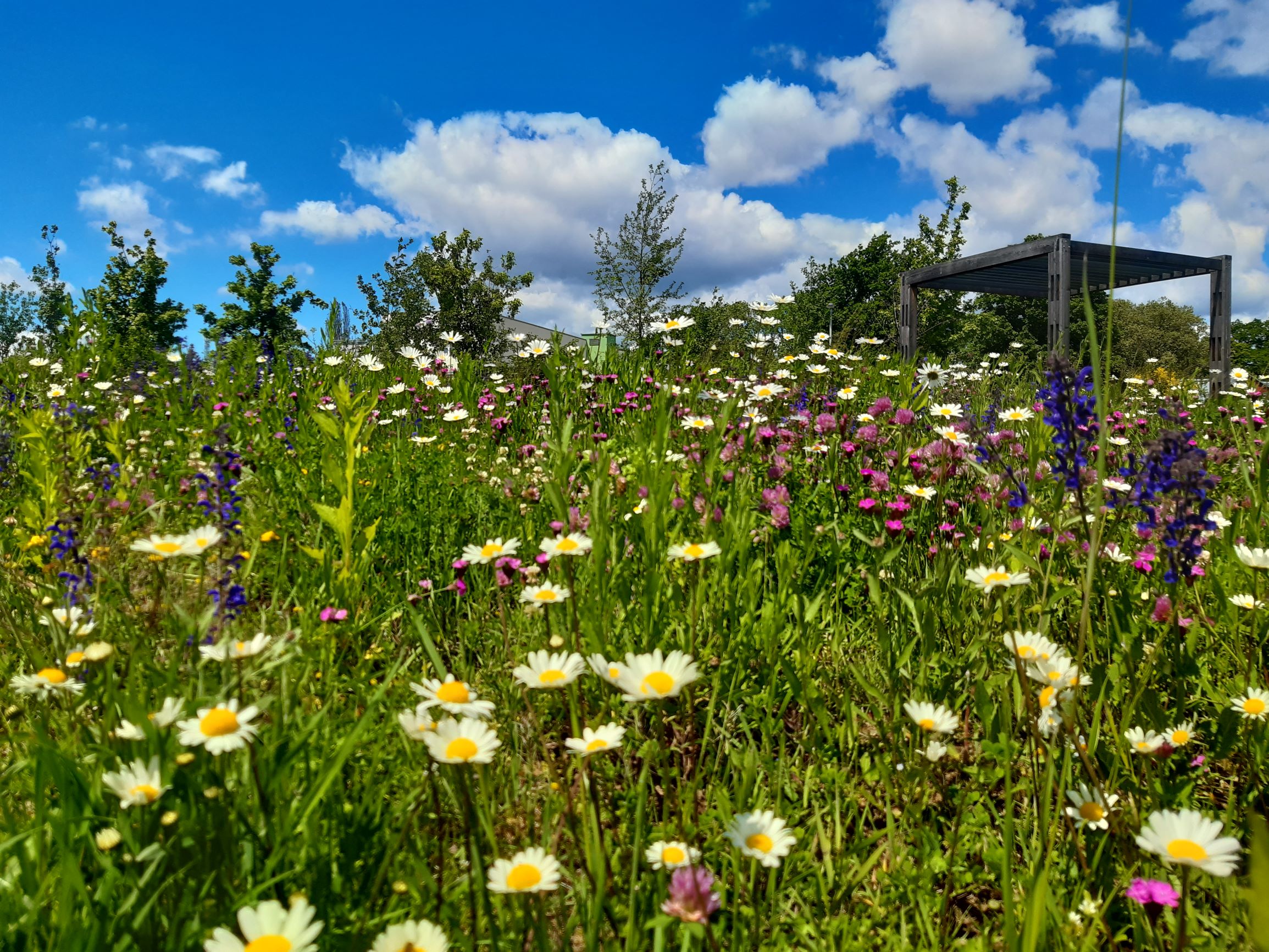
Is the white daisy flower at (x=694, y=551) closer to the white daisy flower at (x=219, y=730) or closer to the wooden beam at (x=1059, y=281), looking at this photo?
the white daisy flower at (x=219, y=730)

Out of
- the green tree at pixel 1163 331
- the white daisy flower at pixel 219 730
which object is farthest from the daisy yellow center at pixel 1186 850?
the green tree at pixel 1163 331

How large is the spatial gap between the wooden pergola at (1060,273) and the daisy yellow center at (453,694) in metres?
10.4

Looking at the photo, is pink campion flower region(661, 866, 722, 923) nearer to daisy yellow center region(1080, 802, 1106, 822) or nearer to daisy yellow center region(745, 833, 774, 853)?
daisy yellow center region(745, 833, 774, 853)

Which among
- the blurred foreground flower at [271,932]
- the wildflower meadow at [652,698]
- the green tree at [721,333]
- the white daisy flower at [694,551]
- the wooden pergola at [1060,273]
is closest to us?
the blurred foreground flower at [271,932]

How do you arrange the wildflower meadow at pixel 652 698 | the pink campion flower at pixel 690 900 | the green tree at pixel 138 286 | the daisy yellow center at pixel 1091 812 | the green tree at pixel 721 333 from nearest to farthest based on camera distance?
the pink campion flower at pixel 690 900, the wildflower meadow at pixel 652 698, the daisy yellow center at pixel 1091 812, the green tree at pixel 721 333, the green tree at pixel 138 286

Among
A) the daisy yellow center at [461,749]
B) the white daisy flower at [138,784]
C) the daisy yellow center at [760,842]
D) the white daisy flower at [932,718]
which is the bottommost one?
the daisy yellow center at [760,842]

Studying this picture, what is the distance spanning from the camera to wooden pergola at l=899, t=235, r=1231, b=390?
9938 mm

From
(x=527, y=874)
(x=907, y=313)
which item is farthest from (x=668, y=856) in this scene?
(x=907, y=313)

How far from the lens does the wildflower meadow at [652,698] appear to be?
1001mm

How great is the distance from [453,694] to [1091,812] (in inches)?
45.9

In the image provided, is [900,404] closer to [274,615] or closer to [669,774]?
[669,774]

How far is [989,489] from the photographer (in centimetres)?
254

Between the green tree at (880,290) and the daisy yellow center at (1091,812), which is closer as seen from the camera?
the daisy yellow center at (1091,812)

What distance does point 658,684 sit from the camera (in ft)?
3.62
